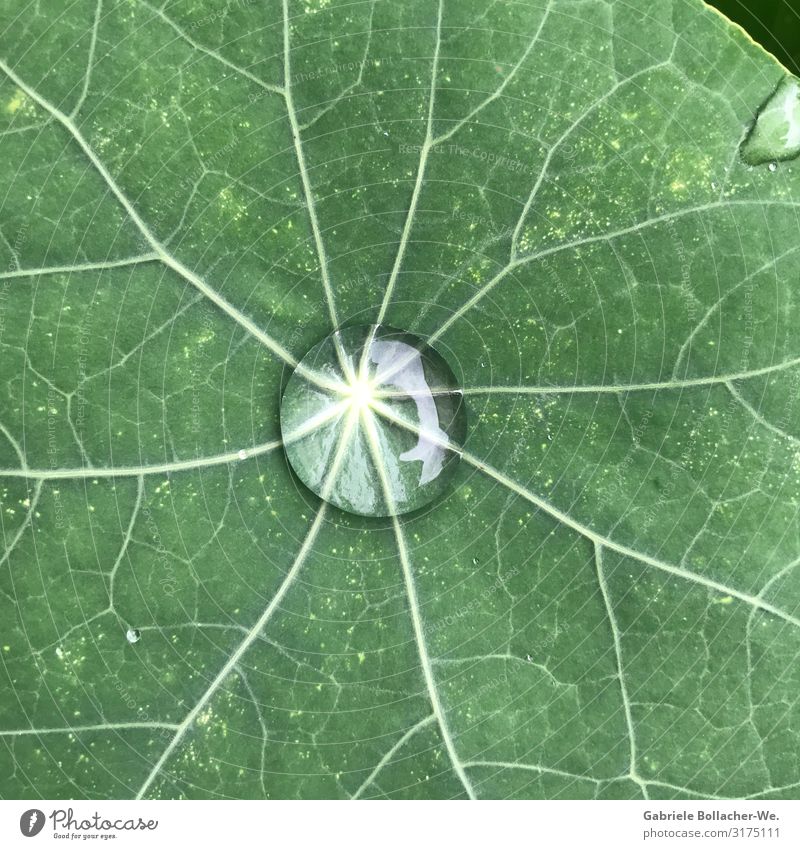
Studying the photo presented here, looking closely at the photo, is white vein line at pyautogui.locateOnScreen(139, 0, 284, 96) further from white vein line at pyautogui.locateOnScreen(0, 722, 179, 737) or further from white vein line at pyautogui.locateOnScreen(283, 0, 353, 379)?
white vein line at pyautogui.locateOnScreen(0, 722, 179, 737)

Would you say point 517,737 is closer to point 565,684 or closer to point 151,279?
point 565,684

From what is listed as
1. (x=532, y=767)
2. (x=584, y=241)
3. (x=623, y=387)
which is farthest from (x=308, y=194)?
(x=532, y=767)

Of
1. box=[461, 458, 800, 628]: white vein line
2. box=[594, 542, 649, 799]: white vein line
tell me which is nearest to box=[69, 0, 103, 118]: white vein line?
box=[461, 458, 800, 628]: white vein line

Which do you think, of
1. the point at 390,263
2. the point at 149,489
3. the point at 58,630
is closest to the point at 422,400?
the point at 390,263

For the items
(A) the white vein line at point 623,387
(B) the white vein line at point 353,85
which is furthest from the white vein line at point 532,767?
(B) the white vein line at point 353,85
